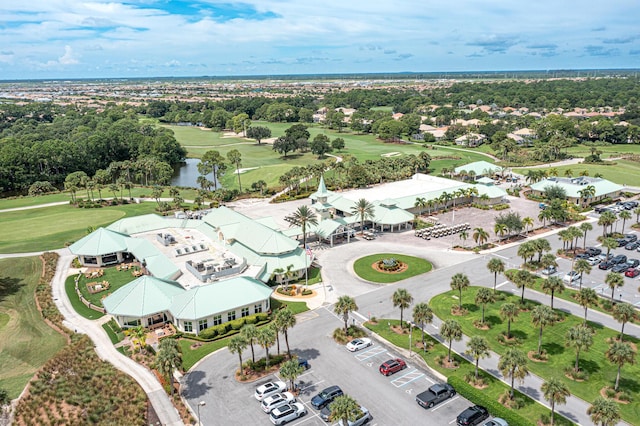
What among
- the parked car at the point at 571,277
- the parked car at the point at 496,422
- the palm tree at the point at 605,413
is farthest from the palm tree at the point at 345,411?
the parked car at the point at 571,277

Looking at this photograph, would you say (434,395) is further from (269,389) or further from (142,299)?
(142,299)

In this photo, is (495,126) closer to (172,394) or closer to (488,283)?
(488,283)

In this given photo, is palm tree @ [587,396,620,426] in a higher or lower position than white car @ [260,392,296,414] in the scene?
higher

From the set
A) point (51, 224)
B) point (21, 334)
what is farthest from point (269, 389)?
point (51, 224)

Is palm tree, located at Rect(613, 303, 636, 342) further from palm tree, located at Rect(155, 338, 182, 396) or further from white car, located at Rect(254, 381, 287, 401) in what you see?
palm tree, located at Rect(155, 338, 182, 396)

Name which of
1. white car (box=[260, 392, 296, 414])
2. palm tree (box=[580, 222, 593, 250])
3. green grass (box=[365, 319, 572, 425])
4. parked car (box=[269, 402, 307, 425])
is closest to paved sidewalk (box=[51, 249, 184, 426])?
white car (box=[260, 392, 296, 414])

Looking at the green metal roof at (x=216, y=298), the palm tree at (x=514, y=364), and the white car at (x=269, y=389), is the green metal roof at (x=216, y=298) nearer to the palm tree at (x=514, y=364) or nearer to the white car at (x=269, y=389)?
the white car at (x=269, y=389)

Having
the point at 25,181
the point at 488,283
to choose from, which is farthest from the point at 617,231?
the point at 25,181
